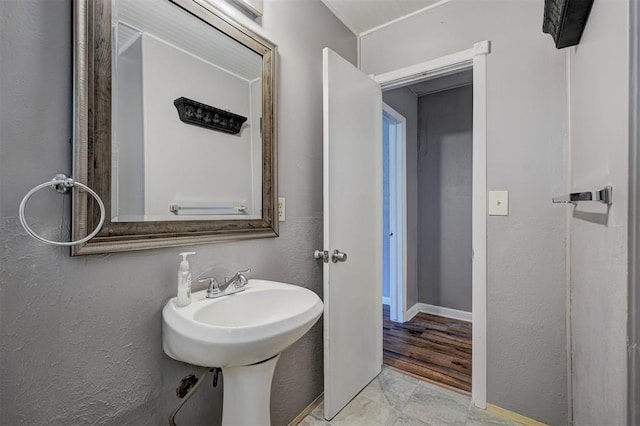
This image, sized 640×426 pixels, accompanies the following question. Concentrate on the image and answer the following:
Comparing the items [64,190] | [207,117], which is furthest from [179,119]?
[64,190]

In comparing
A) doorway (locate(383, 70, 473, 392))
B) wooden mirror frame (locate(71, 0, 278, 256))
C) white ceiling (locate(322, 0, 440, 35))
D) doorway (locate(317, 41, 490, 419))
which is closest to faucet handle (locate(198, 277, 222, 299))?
wooden mirror frame (locate(71, 0, 278, 256))

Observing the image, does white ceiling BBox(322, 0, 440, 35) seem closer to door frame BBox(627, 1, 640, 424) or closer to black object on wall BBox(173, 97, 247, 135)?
black object on wall BBox(173, 97, 247, 135)

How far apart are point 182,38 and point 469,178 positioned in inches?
107

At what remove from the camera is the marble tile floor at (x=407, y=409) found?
4.93 feet

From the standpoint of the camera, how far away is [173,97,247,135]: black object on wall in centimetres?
108

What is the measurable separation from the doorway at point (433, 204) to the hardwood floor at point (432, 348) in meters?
0.02

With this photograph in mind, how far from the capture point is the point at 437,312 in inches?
121

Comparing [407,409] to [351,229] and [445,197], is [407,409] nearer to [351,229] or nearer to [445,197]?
[351,229]

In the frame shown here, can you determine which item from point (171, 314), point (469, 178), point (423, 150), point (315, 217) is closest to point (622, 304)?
point (171, 314)

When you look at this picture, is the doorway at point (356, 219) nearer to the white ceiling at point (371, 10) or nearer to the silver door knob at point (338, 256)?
the silver door knob at point (338, 256)

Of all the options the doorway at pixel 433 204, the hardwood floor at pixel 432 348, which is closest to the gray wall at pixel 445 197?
the doorway at pixel 433 204

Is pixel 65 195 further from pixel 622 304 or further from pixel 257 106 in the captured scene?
pixel 622 304

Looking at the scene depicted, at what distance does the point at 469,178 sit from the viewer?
2.90 m

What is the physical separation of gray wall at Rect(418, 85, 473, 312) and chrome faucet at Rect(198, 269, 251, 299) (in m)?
2.49
